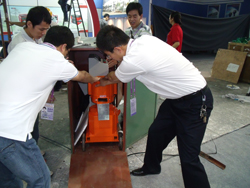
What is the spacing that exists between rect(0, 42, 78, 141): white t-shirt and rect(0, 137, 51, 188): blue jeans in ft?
0.17

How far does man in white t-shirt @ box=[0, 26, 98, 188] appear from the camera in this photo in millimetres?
1000

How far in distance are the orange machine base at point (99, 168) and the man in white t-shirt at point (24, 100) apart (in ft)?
2.18

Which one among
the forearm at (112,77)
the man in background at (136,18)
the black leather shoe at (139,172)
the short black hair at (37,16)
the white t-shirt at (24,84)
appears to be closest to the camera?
the white t-shirt at (24,84)

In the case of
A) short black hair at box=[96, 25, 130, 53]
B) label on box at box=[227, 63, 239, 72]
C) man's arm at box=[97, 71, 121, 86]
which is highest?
short black hair at box=[96, 25, 130, 53]

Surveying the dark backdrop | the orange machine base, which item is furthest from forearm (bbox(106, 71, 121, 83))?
the dark backdrop

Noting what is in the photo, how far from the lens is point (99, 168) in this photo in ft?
6.29

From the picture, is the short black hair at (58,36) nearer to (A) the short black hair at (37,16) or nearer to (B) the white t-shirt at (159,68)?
(B) the white t-shirt at (159,68)

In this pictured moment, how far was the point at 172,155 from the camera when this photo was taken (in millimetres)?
2170

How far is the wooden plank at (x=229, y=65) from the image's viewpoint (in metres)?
4.80

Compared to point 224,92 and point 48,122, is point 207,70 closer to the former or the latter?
point 224,92

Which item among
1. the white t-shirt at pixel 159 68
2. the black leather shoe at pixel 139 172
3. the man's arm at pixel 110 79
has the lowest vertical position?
the black leather shoe at pixel 139 172

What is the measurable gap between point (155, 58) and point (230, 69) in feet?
14.8

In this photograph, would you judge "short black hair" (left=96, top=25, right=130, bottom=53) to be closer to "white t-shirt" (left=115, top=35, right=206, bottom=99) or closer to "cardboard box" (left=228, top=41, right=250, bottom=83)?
"white t-shirt" (left=115, top=35, right=206, bottom=99)

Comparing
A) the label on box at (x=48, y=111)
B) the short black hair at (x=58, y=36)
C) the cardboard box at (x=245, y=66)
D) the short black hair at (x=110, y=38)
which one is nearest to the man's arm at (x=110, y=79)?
the short black hair at (x=110, y=38)
